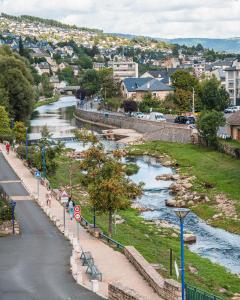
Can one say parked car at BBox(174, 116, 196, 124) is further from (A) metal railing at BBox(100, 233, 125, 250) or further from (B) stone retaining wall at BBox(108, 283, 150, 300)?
(B) stone retaining wall at BBox(108, 283, 150, 300)

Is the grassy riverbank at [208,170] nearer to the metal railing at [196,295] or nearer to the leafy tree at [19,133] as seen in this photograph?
the leafy tree at [19,133]

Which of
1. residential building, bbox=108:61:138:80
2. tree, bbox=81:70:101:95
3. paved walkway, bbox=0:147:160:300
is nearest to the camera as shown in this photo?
paved walkway, bbox=0:147:160:300

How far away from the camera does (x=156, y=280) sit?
23297 millimetres

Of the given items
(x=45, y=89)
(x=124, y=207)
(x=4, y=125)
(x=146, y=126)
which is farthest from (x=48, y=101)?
(x=124, y=207)

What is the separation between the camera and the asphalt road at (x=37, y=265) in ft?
75.9

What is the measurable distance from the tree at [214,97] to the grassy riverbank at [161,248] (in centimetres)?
5239

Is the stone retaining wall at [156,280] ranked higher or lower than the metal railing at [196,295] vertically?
lower

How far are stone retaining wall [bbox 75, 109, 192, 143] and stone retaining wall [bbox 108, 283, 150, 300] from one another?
186ft

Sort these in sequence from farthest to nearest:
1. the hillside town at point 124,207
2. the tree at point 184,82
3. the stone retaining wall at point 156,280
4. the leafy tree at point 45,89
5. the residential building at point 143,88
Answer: the leafy tree at point 45,89 < the residential building at point 143,88 < the tree at point 184,82 < the hillside town at point 124,207 < the stone retaining wall at point 156,280

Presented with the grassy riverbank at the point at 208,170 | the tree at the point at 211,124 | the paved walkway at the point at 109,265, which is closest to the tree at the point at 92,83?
the grassy riverbank at the point at 208,170

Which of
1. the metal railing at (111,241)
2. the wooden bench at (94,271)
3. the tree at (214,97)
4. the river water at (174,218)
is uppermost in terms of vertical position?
the tree at (214,97)

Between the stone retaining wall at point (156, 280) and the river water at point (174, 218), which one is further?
the river water at point (174, 218)

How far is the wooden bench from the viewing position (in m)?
25.0

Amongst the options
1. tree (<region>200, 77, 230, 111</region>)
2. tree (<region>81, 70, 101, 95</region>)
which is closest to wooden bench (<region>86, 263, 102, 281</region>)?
tree (<region>200, 77, 230, 111</region>)
